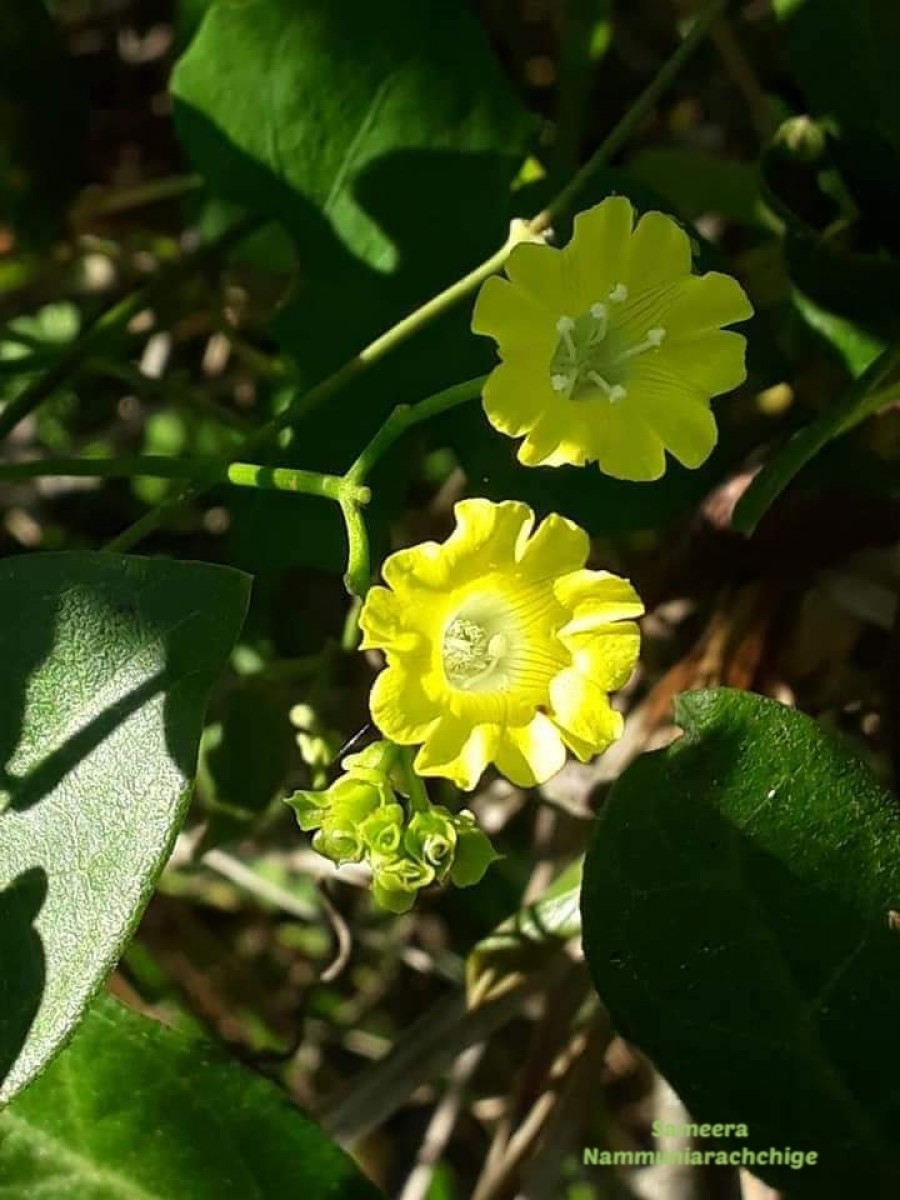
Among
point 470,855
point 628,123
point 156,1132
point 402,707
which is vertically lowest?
point 156,1132

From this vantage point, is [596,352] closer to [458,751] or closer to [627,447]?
[627,447]

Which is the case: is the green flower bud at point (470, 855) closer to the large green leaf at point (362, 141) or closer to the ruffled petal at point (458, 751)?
the ruffled petal at point (458, 751)

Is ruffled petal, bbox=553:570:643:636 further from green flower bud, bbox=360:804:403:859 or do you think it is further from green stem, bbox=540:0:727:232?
green stem, bbox=540:0:727:232

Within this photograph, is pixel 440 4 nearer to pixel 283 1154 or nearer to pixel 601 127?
pixel 601 127

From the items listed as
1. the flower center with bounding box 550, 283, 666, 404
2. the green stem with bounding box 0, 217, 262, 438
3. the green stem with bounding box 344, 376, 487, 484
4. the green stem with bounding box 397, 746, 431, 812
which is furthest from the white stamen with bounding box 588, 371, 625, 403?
the green stem with bounding box 0, 217, 262, 438

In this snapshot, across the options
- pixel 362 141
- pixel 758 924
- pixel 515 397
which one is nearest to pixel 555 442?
pixel 515 397

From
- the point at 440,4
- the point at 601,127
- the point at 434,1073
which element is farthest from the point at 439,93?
the point at 434,1073

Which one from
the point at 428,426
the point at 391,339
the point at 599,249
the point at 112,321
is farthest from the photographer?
the point at 112,321

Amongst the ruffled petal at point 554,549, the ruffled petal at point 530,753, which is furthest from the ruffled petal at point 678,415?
the ruffled petal at point 530,753
